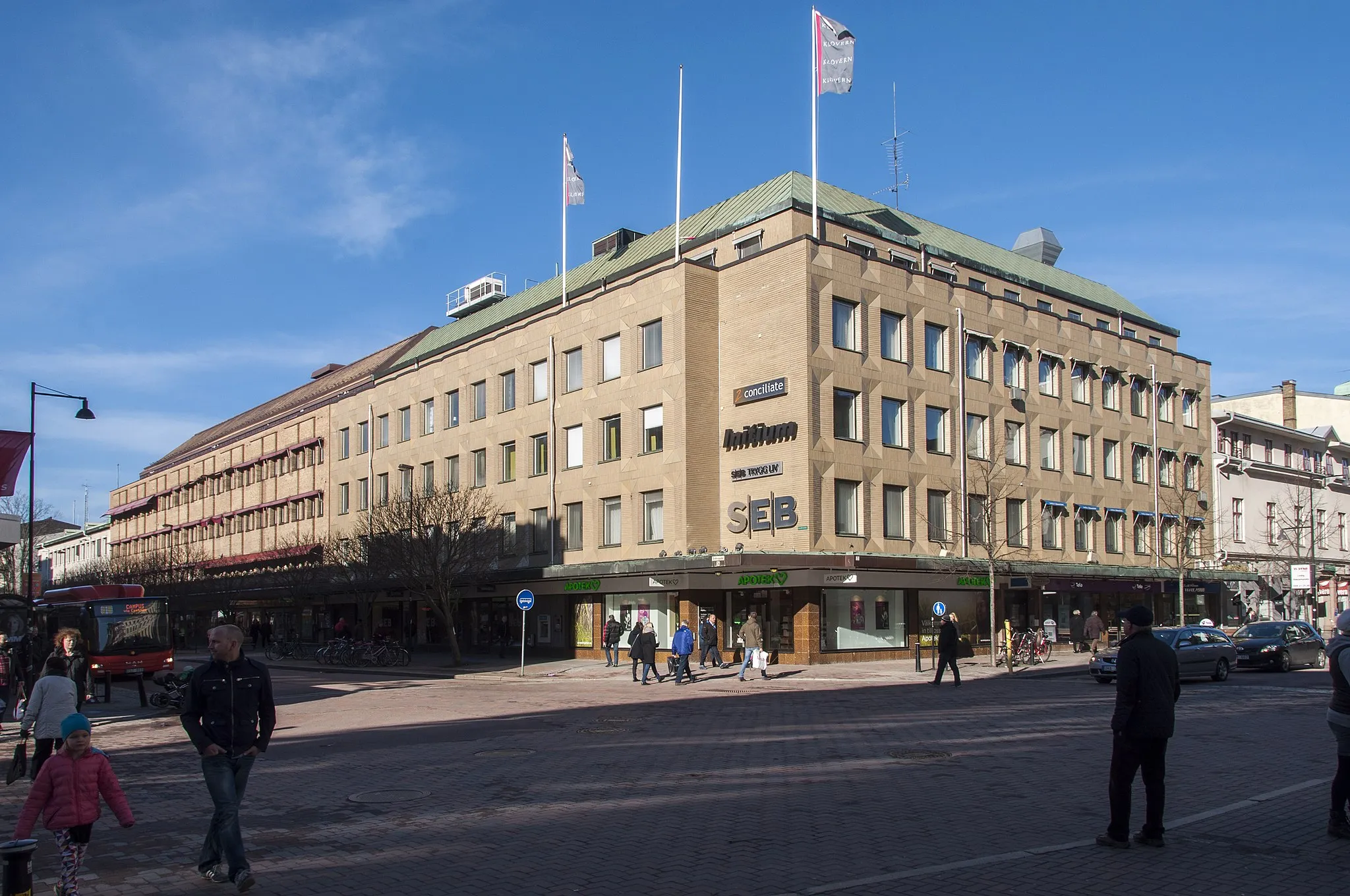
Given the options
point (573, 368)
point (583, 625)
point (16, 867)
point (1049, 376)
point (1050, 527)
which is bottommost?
point (583, 625)

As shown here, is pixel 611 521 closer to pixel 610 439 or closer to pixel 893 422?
pixel 610 439

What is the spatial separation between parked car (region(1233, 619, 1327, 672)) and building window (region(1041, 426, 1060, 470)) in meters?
14.9

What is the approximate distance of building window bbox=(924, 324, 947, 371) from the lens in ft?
140

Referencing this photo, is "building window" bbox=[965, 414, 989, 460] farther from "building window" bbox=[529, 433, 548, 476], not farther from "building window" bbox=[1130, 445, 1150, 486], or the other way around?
"building window" bbox=[529, 433, 548, 476]

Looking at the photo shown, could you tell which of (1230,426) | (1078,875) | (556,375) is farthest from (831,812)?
(1230,426)

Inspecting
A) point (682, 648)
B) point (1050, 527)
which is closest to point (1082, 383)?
point (1050, 527)

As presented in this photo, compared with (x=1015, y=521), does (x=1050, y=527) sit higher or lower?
lower

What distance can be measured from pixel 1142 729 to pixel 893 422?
3316 centimetres

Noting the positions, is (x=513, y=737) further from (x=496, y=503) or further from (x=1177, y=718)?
(x=496, y=503)

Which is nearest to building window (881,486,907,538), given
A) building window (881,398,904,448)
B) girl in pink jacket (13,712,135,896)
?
building window (881,398,904,448)

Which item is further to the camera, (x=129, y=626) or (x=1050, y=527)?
(x=1050, y=527)

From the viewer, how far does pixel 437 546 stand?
40375mm

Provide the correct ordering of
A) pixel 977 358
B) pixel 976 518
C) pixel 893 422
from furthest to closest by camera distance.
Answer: pixel 977 358, pixel 976 518, pixel 893 422

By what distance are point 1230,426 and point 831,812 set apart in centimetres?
5723
